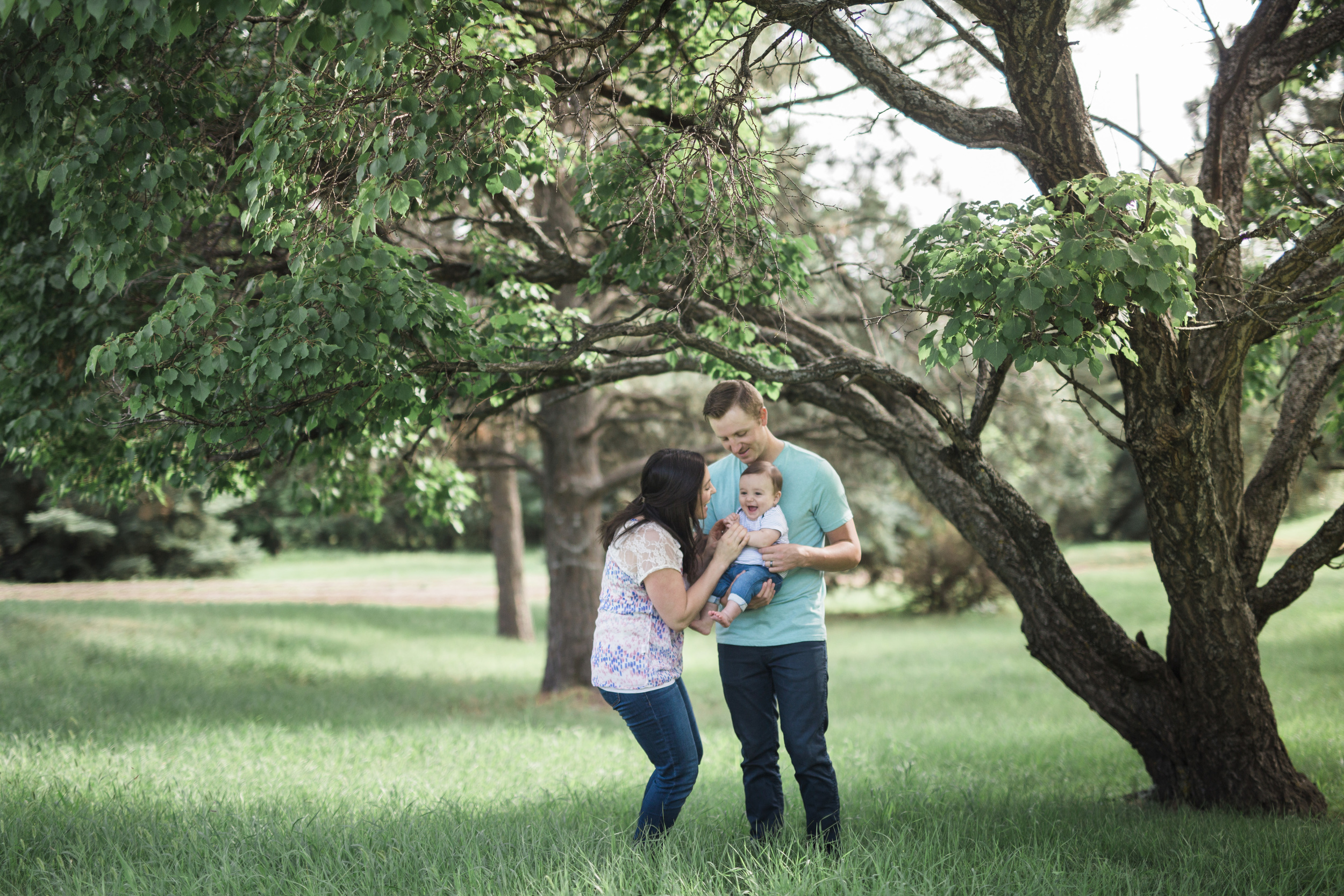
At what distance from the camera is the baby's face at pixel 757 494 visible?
3.45 metres

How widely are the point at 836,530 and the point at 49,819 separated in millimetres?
3753

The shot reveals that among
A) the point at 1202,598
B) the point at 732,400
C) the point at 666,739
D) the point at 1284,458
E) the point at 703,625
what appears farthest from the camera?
the point at 1284,458

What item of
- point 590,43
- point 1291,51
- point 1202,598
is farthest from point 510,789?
point 1291,51

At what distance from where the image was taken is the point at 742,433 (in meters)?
3.47

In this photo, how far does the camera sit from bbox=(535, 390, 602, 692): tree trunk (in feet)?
34.6

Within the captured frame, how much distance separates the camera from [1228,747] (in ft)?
15.0

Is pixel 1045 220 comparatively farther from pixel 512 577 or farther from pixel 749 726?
pixel 512 577

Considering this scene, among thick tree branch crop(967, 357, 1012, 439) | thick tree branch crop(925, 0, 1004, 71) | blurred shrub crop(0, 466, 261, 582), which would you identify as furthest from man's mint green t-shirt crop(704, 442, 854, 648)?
blurred shrub crop(0, 466, 261, 582)

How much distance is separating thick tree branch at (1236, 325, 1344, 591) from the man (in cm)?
274

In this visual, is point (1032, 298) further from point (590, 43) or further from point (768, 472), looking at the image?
point (590, 43)

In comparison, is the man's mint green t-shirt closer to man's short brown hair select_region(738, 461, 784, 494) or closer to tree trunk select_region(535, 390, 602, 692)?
man's short brown hair select_region(738, 461, 784, 494)

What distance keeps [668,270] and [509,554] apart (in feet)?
38.3

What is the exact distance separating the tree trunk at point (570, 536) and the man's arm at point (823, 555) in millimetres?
7157

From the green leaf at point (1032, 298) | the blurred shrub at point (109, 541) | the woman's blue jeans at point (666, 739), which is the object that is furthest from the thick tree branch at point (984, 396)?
the blurred shrub at point (109, 541)
